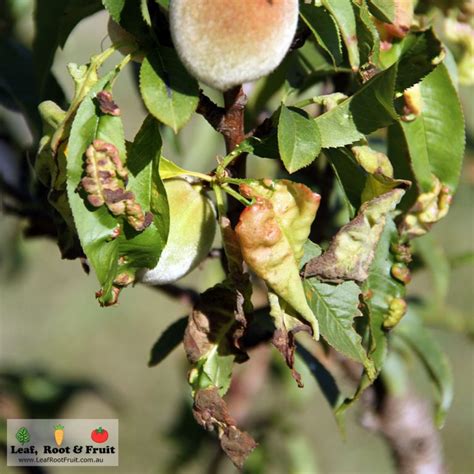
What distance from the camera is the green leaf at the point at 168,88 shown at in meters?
0.62

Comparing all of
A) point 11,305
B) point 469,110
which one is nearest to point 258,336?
point 469,110

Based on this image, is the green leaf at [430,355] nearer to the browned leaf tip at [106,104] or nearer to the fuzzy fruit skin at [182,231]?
the fuzzy fruit skin at [182,231]

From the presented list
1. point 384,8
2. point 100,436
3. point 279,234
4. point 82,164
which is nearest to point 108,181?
point 82,164

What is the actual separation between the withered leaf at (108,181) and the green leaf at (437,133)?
294 mm

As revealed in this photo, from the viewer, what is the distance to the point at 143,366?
8.98 feet

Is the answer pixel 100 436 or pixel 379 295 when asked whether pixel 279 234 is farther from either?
pixel 100 436

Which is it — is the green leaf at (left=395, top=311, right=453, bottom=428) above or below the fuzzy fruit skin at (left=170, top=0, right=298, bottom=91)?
below

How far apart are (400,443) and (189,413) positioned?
0.37 metres

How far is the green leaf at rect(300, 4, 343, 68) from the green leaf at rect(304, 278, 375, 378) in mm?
190

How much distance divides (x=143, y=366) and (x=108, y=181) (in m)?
2.16

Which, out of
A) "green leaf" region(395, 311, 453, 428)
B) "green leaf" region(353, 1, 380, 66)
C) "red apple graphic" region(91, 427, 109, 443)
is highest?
"green leaf" region(353, 1, 380, 66)

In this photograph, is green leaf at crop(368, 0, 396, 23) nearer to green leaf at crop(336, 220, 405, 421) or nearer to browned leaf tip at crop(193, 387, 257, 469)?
green leaf at crop(336, 220, 405, 421)

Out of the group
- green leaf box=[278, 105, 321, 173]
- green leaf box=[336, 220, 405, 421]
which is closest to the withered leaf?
green leaf box=[278, 105, 321, 173]

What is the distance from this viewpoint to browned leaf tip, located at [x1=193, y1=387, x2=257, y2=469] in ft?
2.32
